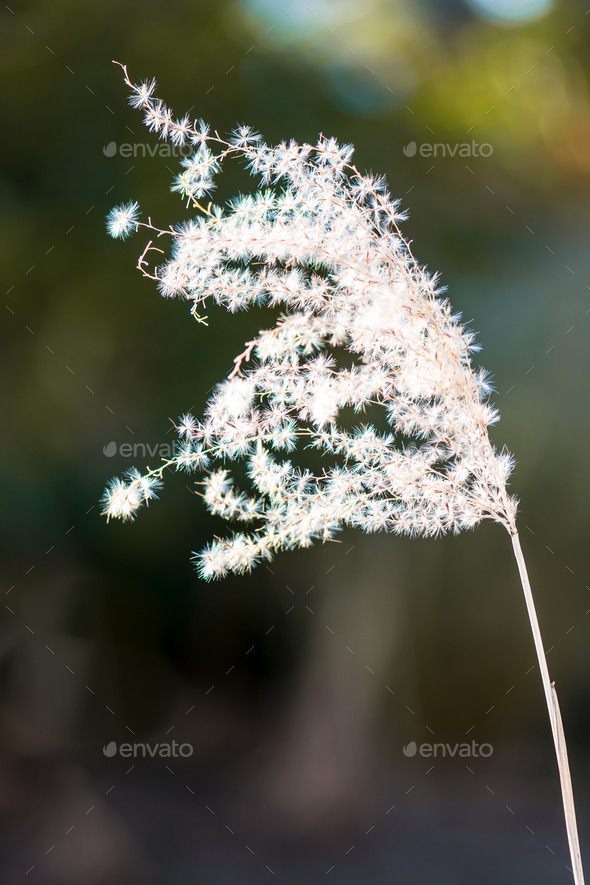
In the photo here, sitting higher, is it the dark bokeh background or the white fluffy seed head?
the dark bokeh background

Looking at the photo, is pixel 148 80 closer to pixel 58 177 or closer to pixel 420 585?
pixel 58 177

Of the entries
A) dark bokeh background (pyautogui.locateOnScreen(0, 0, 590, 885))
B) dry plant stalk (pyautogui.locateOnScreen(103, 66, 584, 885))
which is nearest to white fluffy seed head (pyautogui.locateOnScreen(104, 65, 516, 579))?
dry plant stalk (pyautogui.locateOnScreen(103, 66, 584, 885))

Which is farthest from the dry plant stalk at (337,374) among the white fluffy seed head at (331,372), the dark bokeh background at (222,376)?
the dark bokeh background at (222,376)

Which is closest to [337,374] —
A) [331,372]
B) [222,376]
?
[331,372]

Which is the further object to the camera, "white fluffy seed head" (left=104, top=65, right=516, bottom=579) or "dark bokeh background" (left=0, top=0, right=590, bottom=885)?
"dark bokeh background" (left=0, top=0, right=590, bottom=885)

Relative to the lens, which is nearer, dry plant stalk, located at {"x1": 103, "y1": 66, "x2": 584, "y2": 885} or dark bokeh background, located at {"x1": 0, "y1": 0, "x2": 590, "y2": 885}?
dry plant stalk, located at {"x1": 103, "y1": 66, "x2": 584, "y2": 885}

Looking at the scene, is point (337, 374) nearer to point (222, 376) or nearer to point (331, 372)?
point (331, 372)

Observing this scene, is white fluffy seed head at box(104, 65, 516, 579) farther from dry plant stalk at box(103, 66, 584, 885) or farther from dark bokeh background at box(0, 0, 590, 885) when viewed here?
dark bokeh background at box(0, 0, 590, 885)

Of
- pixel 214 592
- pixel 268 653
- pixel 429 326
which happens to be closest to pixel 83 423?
pixel 214 592
